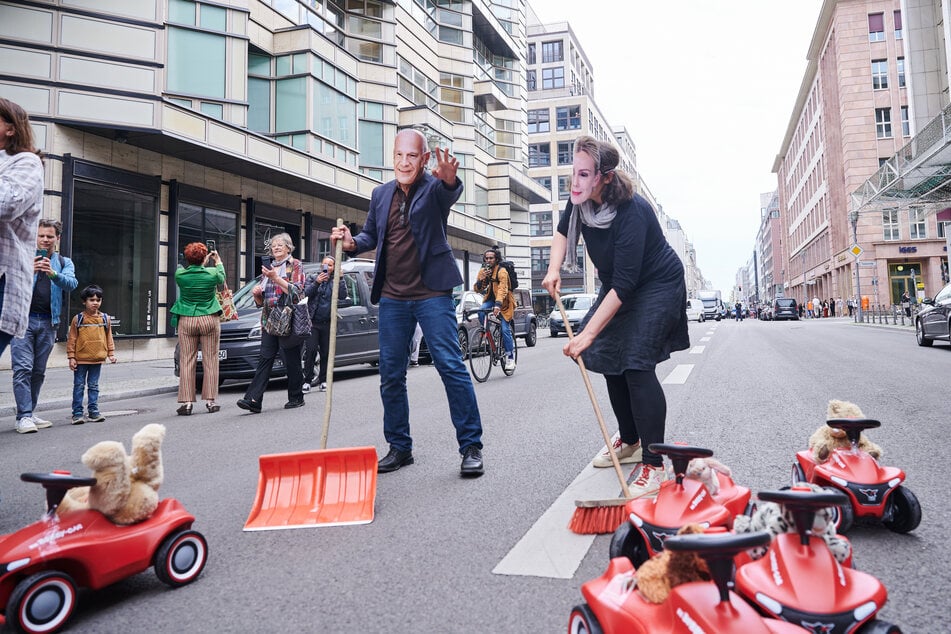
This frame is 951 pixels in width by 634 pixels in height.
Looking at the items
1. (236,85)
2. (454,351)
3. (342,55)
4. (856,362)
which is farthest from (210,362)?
(342,55)

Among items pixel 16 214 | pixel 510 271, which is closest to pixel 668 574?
pixel 16 214

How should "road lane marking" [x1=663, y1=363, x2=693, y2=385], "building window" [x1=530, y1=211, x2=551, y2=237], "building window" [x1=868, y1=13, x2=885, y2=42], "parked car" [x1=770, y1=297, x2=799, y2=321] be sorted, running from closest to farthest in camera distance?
"road lane marking" [x1=663, y1=363, x2=693, y2=385] < "building window" [x1=868, y1=13, x2=885, y2=42] < "parked car" [x1=770, y1=297, x2=799, y2=321] < "building window" [x1=530, y1=211, x2=551, y2=237]

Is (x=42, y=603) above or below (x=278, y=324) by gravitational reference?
below

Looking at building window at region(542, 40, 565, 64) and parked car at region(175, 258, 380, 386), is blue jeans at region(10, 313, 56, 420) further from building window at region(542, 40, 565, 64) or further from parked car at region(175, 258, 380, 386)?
building window at region(542, 40, 565, 64)

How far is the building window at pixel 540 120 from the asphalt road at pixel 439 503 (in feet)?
196

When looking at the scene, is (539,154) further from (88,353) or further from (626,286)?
(626,286)

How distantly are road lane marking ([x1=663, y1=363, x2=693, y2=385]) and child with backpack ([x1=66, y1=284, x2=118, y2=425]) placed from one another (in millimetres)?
6357

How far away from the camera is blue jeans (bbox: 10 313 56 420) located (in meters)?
5.87

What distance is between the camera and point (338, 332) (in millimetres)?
9547

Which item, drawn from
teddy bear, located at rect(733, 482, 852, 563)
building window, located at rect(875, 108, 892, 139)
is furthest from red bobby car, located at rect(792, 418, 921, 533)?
building window, located at rect(875, 108, 892, 139)

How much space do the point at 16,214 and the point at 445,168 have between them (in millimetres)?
2025

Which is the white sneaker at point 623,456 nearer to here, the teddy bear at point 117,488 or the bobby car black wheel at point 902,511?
the bobby car black wheel at point 902,511

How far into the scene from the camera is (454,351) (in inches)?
147

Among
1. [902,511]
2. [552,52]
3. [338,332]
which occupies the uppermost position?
[552,52]
